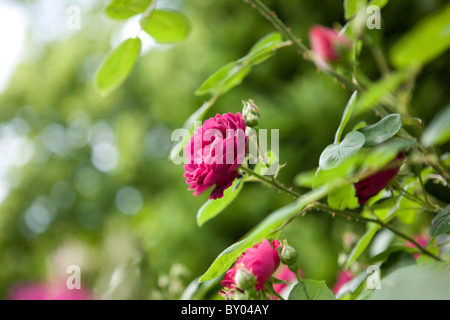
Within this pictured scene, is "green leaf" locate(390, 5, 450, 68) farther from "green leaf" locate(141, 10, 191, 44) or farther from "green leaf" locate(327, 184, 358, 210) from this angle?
"green leaf" locate(141, 10, 191, 44)

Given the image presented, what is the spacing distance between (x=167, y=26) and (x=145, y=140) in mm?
3838

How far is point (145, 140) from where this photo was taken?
4.34 meters

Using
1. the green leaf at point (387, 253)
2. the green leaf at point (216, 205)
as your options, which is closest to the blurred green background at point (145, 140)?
the green leaf at point (216, 205)

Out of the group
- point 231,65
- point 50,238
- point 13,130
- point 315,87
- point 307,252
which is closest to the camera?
point 231,65

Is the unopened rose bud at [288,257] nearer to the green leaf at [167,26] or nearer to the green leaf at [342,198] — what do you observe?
the green leaf at [342,198]

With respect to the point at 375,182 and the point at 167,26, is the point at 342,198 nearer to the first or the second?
the point at 375,182

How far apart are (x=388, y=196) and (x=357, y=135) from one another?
0.62ft

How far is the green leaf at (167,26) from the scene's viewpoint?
1.82 ft

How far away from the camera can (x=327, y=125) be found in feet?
7.80

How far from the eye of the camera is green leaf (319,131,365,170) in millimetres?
333

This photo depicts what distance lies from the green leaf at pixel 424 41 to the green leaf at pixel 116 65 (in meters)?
0.41

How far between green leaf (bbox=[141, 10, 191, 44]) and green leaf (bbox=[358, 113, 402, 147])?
11.8 inches

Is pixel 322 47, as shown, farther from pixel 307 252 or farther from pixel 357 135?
pixel 307 252
